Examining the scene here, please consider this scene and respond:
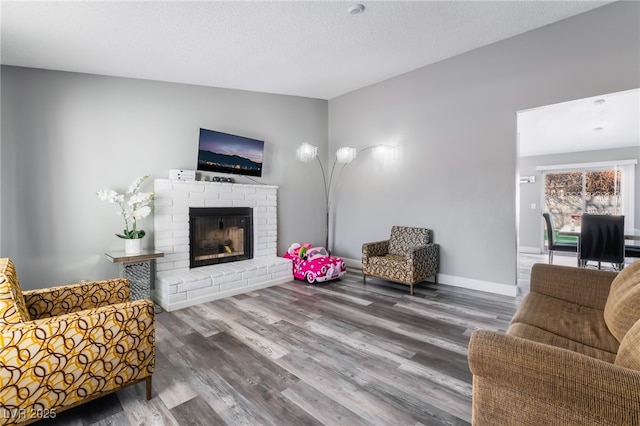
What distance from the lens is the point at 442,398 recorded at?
1764mm

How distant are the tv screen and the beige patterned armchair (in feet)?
6.77

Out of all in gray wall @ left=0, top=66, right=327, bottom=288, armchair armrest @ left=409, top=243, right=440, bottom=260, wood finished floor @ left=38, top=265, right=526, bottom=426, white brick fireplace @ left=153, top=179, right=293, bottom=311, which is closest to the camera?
wood finished floor @ left=38, top=265, right=526, bottom=426

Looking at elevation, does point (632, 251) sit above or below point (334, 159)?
below

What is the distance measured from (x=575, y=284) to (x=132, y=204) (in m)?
4.08

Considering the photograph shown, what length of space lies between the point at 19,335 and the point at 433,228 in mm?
4201

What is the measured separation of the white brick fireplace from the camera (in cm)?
338

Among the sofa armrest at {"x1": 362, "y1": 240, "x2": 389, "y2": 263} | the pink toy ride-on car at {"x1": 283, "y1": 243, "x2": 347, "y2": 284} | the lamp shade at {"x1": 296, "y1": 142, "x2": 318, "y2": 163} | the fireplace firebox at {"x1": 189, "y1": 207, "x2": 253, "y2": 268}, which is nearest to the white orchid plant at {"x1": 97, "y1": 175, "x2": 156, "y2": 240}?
the fireplace firebox at {"x1": 189, "y1": 207, "x2": 253, "y2": 268}

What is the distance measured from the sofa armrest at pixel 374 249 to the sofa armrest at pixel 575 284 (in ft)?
6.76

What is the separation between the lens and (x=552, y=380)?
1027mm

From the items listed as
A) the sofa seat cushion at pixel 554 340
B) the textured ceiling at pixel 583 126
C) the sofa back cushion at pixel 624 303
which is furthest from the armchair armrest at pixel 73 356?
the textured ceiling at pixel 583 126

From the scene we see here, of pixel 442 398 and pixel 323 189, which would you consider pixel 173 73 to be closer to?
pixel 323 189

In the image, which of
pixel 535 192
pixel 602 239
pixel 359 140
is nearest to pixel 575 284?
pixel 602 239

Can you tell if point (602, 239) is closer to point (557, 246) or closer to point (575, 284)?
point (557, 246)

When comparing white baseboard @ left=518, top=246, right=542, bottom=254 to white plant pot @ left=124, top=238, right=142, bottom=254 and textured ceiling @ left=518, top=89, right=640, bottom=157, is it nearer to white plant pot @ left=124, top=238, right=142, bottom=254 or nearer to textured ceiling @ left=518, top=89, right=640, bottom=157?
textured ceiling @ left=518, top=89, right=640, bottom=157
